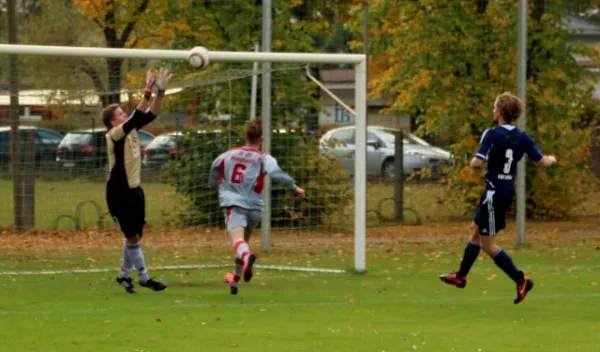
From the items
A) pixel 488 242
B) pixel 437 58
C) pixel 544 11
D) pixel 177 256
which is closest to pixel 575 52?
pixel 544 11

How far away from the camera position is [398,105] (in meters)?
21.6

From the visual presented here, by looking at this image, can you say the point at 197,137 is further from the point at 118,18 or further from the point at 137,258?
the point at 137,258

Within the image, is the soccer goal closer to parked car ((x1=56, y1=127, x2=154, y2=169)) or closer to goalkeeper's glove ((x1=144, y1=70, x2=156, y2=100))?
parked car ((x1=56, y1=127, x2=154, y2=169))

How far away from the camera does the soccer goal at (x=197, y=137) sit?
49.1ft

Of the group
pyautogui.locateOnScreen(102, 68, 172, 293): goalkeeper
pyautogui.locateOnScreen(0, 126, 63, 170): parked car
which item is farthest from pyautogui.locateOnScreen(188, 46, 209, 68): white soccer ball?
pyautogui.locateOnScreen(0, 126, 63, 170): parked car

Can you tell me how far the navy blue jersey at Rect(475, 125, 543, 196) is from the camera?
11445 millimetres

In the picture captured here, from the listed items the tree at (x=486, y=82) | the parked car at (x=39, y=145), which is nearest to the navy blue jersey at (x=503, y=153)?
the parked car at (x=39, y=145)

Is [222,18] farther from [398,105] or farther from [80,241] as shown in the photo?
[80,241]

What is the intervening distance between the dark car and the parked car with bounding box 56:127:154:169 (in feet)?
2.68

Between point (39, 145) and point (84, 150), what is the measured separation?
2.29 feet

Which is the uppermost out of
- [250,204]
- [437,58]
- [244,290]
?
[437,58]

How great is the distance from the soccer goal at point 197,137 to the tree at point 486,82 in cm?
354

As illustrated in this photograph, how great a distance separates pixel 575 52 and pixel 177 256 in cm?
897

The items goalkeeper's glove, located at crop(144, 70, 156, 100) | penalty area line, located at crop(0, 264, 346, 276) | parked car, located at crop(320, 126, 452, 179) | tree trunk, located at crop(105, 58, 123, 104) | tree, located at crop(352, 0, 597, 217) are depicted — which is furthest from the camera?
tree, located at crop(352, 0, 597, 217)
